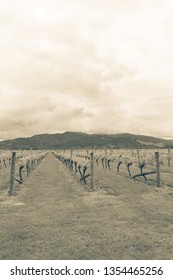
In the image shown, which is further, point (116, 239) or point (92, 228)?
point (92, 228)

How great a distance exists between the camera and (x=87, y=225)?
863 centimetres

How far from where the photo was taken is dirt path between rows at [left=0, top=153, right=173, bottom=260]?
644 centimetres

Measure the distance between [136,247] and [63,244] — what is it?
2.04 m

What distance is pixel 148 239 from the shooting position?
7207mm

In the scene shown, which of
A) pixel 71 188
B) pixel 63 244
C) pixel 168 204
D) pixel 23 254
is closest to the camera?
pixel 23 254

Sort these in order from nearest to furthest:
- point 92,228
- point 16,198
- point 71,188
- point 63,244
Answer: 1. point 63,244
2. point 92,228
3. point 16,198
4. point 71,188

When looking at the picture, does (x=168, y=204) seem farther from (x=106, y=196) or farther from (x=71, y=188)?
(x=71, y=188)

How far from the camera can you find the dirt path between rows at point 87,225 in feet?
21.1

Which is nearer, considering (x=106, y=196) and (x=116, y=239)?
(x=116, y=239)

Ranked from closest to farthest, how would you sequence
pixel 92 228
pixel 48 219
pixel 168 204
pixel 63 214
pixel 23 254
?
pixel 23 254 → pixel 92 228 → pixel 48 219 → pixel 63 214 → pixel 168 204

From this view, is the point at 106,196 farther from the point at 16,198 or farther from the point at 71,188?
the point at 16,198
